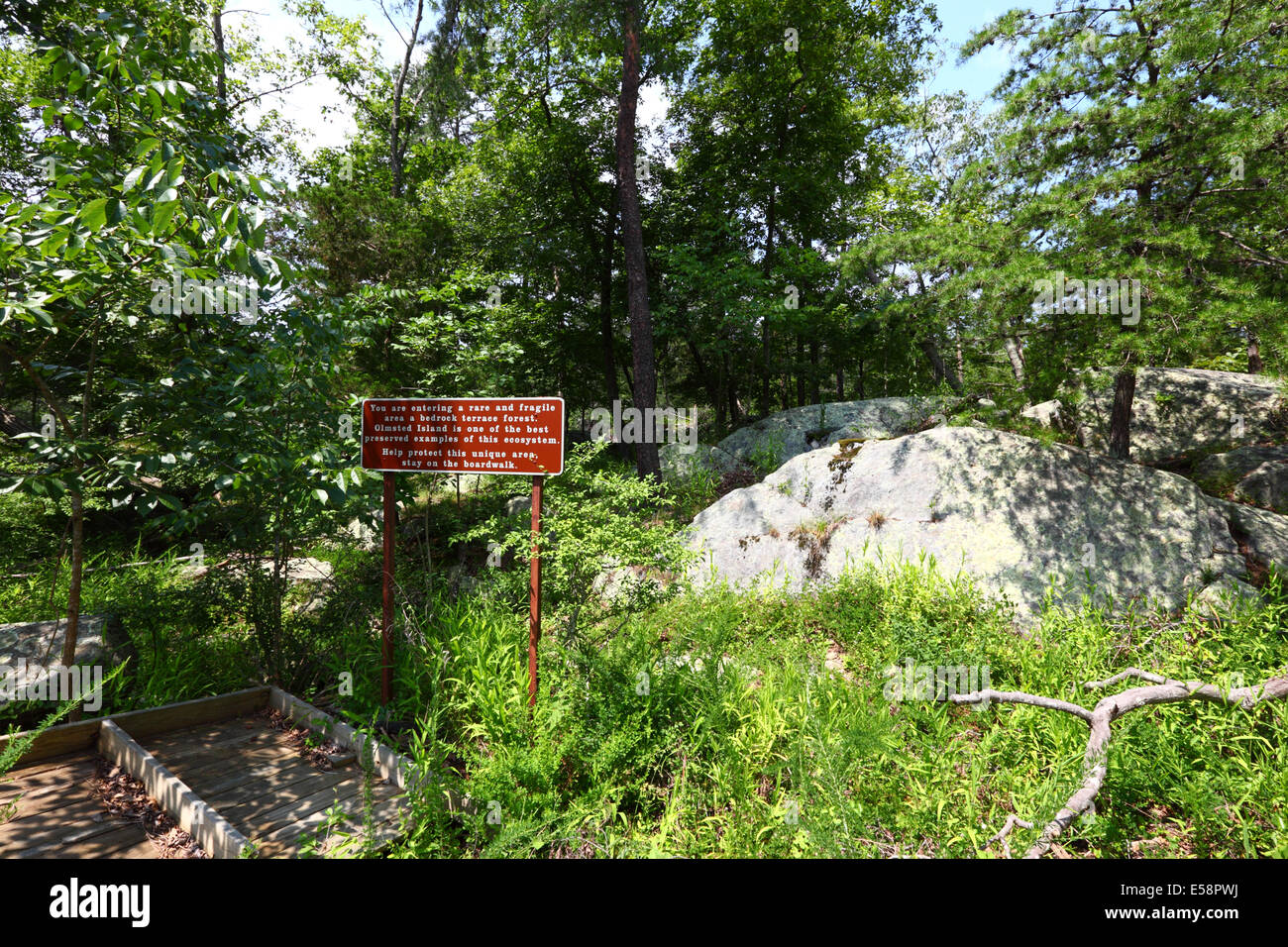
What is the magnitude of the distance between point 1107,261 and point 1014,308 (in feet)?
2.66

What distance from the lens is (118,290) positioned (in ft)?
12.9

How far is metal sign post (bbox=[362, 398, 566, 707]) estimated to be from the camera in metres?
4.05

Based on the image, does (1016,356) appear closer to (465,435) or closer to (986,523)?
(986,523)

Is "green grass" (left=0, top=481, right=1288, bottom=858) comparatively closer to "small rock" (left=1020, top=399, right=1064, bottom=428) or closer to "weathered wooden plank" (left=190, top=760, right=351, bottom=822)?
"weathered wooden plank" (left=190, top=760, right=351, bottom=822)

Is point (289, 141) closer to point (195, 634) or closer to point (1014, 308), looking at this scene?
point (195, 634)

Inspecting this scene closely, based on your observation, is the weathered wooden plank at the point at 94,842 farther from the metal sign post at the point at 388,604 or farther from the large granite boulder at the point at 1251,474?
the large granite boulder at the point at 1251,474

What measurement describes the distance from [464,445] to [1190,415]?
35.4 feet

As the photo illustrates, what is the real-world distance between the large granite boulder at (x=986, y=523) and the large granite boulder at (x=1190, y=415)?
93.3 inches

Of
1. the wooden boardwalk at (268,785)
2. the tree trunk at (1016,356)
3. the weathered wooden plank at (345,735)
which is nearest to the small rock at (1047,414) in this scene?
the tree trunk at (1016,356)

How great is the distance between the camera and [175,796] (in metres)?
3.33

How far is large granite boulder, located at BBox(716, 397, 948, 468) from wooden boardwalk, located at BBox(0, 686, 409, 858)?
325 inches

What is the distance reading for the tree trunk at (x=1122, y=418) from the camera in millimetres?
7012

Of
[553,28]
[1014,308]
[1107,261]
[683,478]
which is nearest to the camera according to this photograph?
[1107,261]
